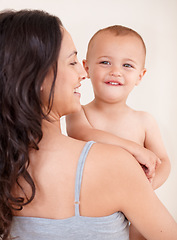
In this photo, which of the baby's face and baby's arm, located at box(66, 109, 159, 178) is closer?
baby's arm, located at box(66, 109, 159, 178)

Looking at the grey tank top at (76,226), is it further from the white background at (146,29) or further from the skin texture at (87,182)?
the white background at (146,29)

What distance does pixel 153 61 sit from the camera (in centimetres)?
246

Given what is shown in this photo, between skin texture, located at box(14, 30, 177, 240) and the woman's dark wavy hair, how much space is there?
4cm

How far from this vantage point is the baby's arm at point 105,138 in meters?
1.32

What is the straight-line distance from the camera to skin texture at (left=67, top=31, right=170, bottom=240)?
154 centimetres

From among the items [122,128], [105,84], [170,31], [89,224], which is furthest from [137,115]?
[170,31]

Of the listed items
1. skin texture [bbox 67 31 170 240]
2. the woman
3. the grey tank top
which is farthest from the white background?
the grey tank top

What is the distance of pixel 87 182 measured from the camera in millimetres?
1050

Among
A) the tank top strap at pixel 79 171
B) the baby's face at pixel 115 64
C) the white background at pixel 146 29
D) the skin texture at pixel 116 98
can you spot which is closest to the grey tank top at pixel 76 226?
the tank top strap at pixel 79 171

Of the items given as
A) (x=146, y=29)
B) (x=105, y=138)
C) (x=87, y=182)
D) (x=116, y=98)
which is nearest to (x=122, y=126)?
(x=116, y=98)

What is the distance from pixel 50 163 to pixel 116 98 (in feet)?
2.07

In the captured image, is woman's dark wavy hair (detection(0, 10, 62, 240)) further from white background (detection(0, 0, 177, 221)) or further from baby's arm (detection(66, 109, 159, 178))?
white background (detection(0, 0, 177, 221))

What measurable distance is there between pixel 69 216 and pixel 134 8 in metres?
1.78

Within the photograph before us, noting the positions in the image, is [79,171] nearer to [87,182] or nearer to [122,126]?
[87,182]
